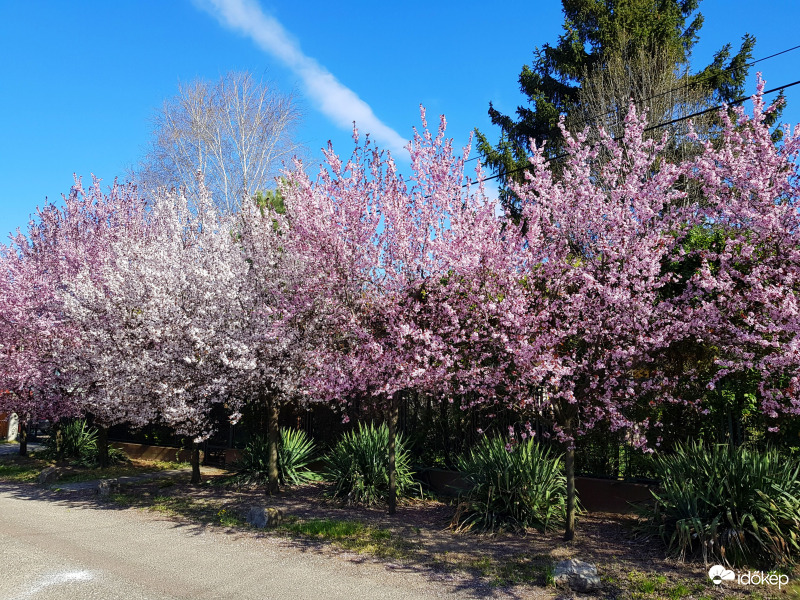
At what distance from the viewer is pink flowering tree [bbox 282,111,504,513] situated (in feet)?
25.8

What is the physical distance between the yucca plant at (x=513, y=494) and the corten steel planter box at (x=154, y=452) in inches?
376

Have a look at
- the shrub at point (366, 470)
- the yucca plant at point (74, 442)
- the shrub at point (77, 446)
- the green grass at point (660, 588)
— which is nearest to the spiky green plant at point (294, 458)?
the shrub at point (366, 470)

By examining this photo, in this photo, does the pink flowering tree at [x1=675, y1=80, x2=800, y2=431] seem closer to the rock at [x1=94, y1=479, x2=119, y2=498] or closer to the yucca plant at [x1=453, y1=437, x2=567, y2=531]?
the yucca plant at [x1=453, y1=437, x2=567, y2=531]

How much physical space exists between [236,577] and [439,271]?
4.59 meters

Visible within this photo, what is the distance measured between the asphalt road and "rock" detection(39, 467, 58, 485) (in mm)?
4312

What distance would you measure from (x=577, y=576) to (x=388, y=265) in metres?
4.87

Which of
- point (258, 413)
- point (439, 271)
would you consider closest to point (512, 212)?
point (258, 413)

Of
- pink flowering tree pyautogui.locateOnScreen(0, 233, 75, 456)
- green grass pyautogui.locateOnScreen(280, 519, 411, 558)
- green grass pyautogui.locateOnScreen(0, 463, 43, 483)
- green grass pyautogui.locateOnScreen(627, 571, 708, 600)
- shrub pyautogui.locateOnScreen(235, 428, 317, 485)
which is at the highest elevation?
pink flowering tree pyautogui.locateOnScreen(0, 233, 75, 456)

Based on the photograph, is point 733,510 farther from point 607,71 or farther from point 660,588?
point 607,71
